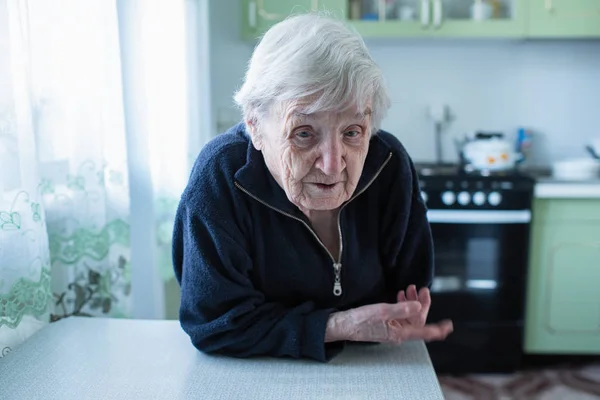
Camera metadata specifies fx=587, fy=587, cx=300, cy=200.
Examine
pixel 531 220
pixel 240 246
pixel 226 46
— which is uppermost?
pixel 226 46

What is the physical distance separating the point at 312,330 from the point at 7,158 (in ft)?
2.10

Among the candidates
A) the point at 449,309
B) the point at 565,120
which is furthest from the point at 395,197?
the point at 565,120

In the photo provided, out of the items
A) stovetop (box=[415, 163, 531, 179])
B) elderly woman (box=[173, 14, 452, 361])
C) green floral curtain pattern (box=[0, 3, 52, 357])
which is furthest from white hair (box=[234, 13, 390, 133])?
stovetop (box=[415, 163, 531, 179])

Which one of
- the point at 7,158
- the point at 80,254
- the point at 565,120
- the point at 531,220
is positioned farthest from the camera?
the point at 565,120

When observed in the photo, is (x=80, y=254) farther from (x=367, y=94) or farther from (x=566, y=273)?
(x=566, y=273)

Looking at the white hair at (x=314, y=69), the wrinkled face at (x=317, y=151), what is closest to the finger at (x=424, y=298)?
the wrinkled face at (x=317, y=151)

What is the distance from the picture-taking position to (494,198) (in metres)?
2.38

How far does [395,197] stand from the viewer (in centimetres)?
113

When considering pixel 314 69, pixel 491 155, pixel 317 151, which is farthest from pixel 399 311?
pixel 491 155

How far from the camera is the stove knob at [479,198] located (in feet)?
7.82

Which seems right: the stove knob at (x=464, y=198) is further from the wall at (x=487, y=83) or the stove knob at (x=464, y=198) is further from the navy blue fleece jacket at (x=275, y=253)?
the navy blue fleece jacket at (x=275, y=253)

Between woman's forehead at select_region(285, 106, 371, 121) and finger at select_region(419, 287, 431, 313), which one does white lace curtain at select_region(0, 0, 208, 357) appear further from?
finger at select_region(419, 287, 431, 313)

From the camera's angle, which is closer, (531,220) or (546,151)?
(531,220)

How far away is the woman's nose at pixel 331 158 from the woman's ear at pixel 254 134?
0.14 meters
